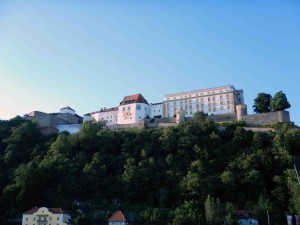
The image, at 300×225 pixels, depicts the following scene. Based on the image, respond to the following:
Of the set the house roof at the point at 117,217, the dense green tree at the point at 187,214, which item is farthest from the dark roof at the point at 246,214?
the house roof at the point at 117,217

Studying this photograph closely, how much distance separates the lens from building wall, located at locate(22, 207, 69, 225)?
4706 cm

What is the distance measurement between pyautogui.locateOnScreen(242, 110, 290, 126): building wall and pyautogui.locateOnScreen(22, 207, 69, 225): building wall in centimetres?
3810

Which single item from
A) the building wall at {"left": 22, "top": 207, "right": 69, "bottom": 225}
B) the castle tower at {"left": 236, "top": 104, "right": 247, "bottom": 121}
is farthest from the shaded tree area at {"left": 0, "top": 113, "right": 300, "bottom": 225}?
the castle tower at {"left": 236, "top": 104, "right": 247, "bottom": 121}

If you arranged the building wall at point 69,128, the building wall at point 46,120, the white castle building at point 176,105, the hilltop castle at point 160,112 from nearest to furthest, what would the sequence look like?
the hilltop castle at point 160,112 → the building wall at point 69,128 → the building wall at point 46,120 → the white castle building at point 176,105

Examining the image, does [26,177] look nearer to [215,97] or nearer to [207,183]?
[207,183]

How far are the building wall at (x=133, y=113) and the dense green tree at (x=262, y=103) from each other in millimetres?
22753

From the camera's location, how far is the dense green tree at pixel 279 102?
71188mm

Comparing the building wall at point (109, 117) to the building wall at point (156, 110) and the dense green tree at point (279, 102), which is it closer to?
the building wall at point (156, 110)

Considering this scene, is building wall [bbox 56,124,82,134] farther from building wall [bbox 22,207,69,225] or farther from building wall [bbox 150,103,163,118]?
building wall [bbox 22,207,69,225]

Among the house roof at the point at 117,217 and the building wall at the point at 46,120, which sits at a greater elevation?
the building wall at the point at 46,120

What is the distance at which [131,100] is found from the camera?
84.1 metres

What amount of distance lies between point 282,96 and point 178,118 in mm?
19886

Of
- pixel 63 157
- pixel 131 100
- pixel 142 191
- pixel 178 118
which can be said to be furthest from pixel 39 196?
pixel 131 100

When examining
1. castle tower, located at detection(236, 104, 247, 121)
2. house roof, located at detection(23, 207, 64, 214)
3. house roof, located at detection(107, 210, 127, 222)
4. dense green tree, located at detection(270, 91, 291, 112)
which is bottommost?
house roof, located at detection(107, 210, 127, 222)
